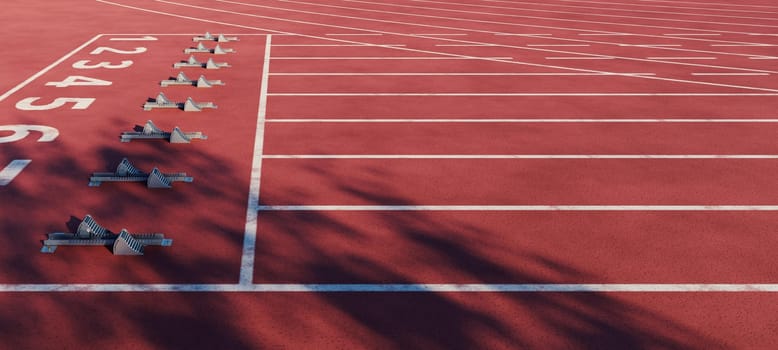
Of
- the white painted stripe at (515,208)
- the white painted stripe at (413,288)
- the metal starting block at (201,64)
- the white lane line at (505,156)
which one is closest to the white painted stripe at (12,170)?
the white painted stripe at (413,288)

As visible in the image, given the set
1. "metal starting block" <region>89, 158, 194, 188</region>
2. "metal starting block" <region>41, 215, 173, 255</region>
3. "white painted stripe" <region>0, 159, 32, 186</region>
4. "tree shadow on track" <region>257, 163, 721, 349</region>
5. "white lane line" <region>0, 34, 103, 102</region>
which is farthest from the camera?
"white lane line" <region>0, 34, 103, 102</region>

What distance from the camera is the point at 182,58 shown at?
13.4 metres

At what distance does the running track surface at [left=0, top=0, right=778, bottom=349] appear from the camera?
4.69 metres

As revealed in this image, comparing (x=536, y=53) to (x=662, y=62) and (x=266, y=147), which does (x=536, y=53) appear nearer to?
(x=662, y=62)

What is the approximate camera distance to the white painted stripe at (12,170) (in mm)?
6934

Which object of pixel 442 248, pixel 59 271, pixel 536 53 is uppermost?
pixel 536 53

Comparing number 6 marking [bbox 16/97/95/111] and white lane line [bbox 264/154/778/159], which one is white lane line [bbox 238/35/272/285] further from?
number 6 marking [bbox 16/97/95/111]

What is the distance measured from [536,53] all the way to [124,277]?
35.8 ft

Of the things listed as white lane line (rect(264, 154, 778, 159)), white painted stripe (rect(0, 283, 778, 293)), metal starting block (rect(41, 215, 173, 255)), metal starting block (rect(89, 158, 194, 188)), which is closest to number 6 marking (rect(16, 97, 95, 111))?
Answer: metal starting block (rect(89, 158, 194, 188))

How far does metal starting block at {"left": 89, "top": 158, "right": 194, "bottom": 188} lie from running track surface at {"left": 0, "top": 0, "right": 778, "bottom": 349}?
119 millimetres

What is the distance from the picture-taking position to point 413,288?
16.6ft

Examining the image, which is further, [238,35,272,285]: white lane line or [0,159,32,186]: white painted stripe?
Result: [0,159,32,186]: white painted stripe

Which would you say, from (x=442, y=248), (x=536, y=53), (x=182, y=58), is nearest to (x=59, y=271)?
(x=442, y=248)

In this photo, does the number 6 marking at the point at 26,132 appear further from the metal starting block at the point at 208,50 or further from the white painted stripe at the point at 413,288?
the metal starting block at the point at 208,50
